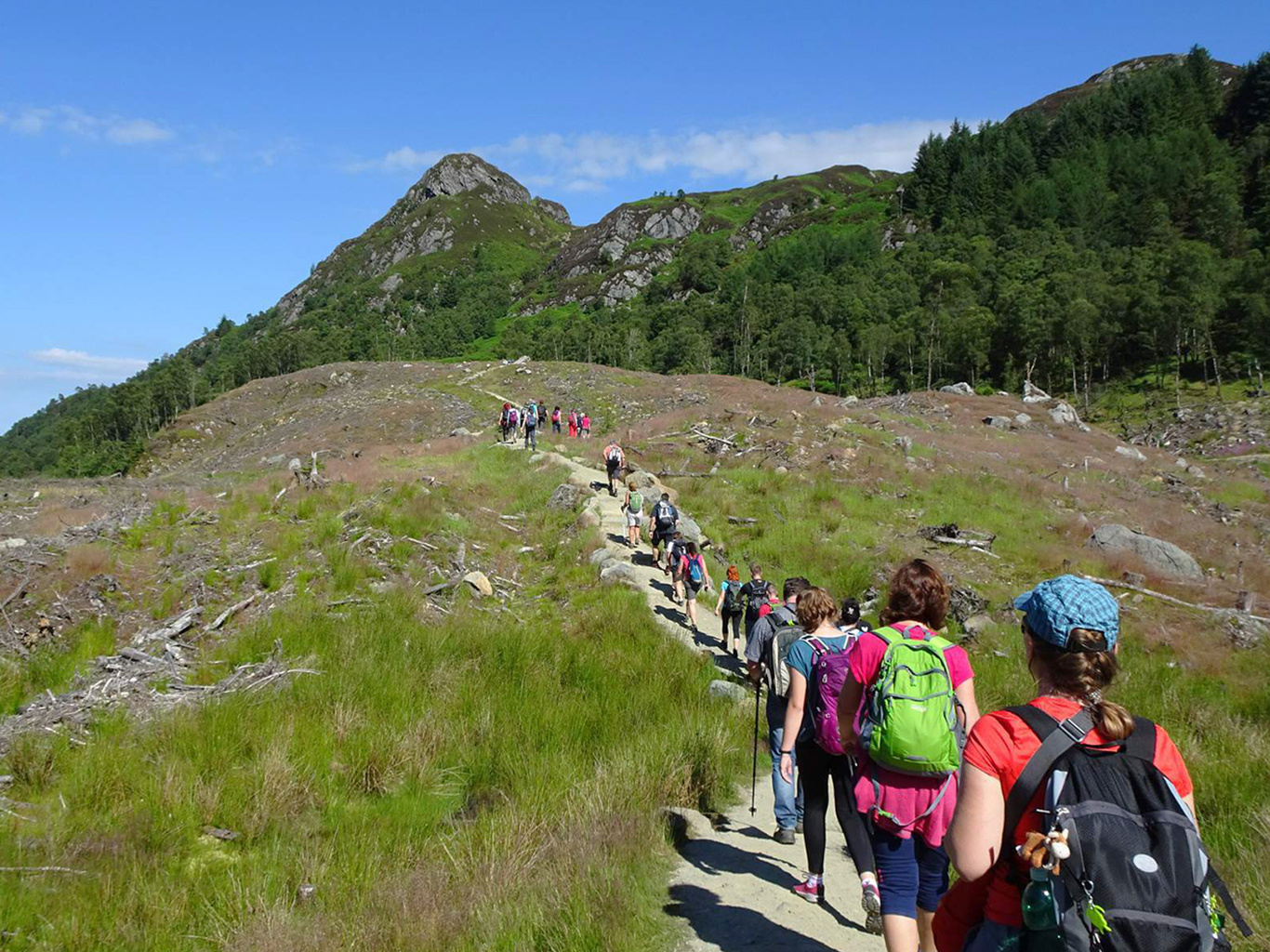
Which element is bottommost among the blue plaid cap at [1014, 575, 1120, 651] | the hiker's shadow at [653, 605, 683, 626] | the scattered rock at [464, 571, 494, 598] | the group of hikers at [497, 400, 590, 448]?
the hiker's shadow at [653, 605, 683, 626]

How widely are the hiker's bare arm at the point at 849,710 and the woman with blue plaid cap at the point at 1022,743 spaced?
1.19m

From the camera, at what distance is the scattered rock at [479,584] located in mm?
13367

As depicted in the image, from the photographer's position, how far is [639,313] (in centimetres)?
14888

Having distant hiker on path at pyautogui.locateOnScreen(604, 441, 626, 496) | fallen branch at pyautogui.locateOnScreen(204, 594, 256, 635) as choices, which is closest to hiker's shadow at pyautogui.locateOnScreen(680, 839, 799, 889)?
fallen branch at pyautogui.locateOnScreen(204, 594, 256, 635)

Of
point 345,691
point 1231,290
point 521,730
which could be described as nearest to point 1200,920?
point 521,730

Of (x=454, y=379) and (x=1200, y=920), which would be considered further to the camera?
(x=454, y=379)

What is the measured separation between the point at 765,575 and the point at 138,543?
12.5 metres

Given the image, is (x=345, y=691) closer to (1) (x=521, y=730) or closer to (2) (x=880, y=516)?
(1) (x=521, y=730)

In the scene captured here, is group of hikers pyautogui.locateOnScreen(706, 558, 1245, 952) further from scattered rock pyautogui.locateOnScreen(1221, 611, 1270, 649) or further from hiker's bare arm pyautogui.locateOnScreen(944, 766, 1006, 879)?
scattered rock pyautogui.locateOnScreen(1221, 611, 1270, 649)

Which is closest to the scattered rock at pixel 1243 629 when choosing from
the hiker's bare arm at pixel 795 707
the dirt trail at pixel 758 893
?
the dirt trail at pixel 758 893

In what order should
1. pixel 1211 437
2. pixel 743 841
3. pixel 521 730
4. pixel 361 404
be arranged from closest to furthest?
pixel 743 841
pixel 521 730
pixel 1211 437
pixel 361 404

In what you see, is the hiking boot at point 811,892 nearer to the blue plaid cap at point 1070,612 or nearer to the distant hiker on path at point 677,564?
the blue plaid cap at point 1070,612

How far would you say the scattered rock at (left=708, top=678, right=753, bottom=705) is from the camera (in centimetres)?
854

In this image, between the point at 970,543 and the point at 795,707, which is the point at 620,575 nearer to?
the point at 970,543
